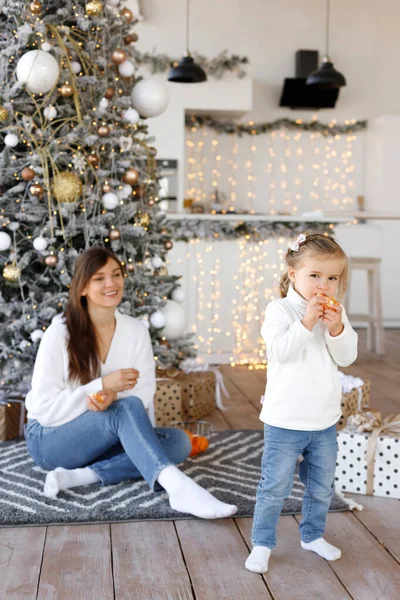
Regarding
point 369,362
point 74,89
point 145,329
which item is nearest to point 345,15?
point 369,362

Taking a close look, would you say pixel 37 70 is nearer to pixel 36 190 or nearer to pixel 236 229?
pixel 36 190

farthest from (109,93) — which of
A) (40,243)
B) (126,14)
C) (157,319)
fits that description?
(157,319)

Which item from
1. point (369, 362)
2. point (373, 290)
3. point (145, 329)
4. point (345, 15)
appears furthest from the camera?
point (345, 15)

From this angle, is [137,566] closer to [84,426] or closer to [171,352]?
[84,426]

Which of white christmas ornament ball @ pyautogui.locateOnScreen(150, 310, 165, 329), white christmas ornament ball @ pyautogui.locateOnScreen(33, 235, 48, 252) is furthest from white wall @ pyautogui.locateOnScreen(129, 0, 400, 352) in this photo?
white christmas ornament ball @ pyautogui.locateOnScreen(33, 235, 48, 252)

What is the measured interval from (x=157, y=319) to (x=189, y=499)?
135 cm

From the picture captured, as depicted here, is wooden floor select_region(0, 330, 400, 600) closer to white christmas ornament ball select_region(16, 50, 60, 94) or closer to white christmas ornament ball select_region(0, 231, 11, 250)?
white christmas ornament ball select_region(0, 231, 11, 250)

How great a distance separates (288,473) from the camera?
6.90 feet

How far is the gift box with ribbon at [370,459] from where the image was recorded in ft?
9.12

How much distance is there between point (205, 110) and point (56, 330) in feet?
19.8

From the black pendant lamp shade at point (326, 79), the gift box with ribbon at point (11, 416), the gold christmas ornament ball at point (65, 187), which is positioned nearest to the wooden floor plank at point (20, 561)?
Answer: the gift box with ribbon at point (11, 416)

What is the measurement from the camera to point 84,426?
2768 millimetres

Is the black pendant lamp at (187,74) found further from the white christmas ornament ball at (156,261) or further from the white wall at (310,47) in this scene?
the white christmas ornament ball at (156,261)

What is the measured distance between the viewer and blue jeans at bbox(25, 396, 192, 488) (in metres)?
2.59
